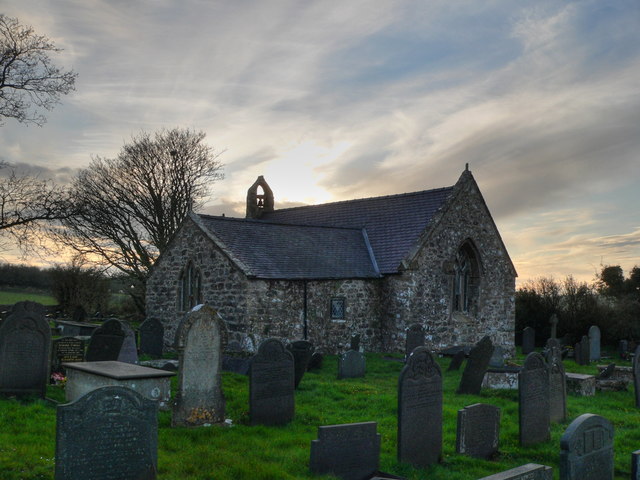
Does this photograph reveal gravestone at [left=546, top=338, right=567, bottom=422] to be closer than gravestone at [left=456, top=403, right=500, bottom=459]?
No

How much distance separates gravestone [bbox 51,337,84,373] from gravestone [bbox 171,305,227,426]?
4805 millimetres

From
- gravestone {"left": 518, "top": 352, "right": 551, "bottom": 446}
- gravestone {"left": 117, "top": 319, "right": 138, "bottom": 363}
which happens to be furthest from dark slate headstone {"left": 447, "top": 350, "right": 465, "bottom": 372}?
gravestone {"left": 117, "top": 319, "right": 138, "bottom": 363}

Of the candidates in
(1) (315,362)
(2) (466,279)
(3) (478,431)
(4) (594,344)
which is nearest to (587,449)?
(3) (478,431)

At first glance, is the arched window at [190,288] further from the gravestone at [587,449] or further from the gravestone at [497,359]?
the gravestone at [587,449]

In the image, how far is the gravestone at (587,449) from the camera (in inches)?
255

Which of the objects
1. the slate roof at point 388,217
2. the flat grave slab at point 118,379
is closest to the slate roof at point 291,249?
the slate roof at point 388,217

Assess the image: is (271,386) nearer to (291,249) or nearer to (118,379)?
(118,379)

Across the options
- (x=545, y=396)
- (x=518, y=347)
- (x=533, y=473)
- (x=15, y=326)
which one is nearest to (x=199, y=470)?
(x=533, y=473)

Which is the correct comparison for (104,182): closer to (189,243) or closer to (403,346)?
(189,243)

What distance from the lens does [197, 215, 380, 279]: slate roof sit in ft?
68.2

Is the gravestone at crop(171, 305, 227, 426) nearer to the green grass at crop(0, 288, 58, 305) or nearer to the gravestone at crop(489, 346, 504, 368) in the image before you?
the gravestone at crop(489, 346, 504, 368)

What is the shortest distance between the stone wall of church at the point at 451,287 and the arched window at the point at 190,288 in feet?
22.8

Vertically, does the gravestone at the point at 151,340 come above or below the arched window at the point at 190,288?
below

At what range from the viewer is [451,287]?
23.6 metres
